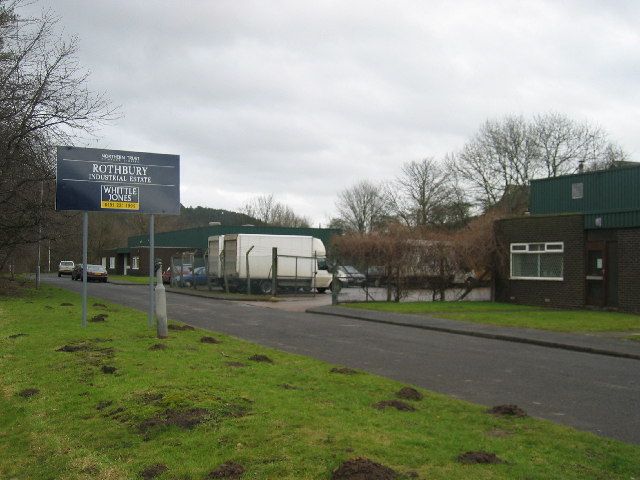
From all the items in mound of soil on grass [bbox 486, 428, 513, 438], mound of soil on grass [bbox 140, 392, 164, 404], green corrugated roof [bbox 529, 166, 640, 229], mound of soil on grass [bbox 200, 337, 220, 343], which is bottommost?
mound of soil on grass [bbox 486, 428, 513, 438]

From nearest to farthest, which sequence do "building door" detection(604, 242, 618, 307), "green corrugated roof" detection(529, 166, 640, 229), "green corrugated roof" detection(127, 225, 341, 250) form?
1. "building door" detection(604, 242, 618, 307)
2. "green corrugated roof" detection(529, 166, 640, 229)
3. "green corrugated roof" detection(127, 225, 341, 250)

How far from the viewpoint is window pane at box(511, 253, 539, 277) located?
2740 centimetres

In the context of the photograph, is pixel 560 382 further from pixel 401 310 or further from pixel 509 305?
pixel 509 305

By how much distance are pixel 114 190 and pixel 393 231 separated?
13.8 metres

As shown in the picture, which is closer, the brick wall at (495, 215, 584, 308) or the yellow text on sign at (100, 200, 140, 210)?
the yellow text on sign at (100, 200, 140, 210)

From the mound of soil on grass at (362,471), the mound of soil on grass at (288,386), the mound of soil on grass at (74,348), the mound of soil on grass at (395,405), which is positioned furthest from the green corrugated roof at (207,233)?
the mound of soil on grass at (362,471)

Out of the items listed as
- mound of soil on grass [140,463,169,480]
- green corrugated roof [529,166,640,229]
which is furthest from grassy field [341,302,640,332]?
mound of soil on grass [140,463,169,480]

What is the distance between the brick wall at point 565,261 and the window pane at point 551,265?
1.00ft

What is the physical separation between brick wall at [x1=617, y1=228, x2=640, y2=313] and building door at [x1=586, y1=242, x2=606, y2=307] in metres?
0.99

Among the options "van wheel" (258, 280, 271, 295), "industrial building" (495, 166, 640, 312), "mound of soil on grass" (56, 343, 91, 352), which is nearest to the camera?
"mound of soil on grass" (56, 343, 91, 352)

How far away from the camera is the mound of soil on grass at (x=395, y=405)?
24.6 feet

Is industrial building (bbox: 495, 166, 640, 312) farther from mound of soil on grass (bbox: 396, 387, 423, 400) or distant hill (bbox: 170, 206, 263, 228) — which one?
distant hill (bbox: 170, 206, 263, 228)

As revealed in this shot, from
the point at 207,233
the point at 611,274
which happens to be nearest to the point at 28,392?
the point at 611,274

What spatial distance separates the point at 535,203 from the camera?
108 ft
